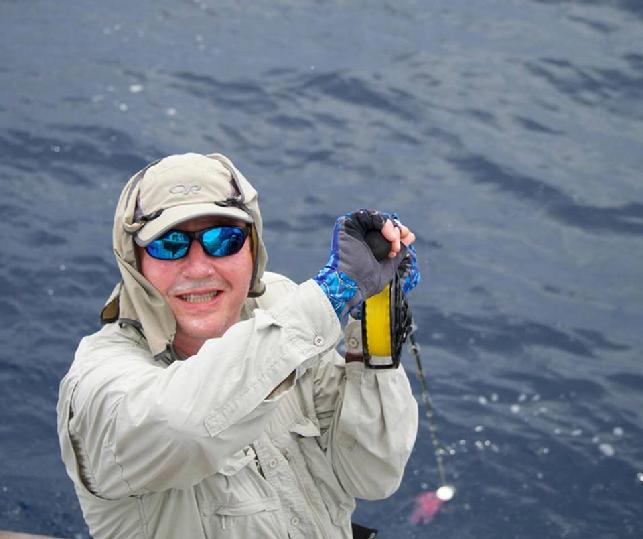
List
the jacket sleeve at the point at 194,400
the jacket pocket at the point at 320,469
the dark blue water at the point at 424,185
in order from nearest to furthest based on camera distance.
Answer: the jacket sleeve at the point at 194,400
the jacket pocket at the point at 320,469
the dark blue water at the point at 424,185

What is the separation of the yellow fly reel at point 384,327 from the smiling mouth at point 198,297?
52cm

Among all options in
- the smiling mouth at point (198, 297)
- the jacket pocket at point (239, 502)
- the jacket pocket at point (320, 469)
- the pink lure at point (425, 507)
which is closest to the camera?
the jacket pocket at point (239, 502)

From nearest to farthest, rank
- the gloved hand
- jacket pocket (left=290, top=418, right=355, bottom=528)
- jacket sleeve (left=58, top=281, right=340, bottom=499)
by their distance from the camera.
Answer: jacket sleeve (left=58, top=281, right=340, bottom=499), the gloved hand, jacket pocket (left=290, top=418, right=355, bottom=528)

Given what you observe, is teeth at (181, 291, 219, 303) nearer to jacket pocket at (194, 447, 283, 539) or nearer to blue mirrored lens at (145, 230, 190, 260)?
blue mirrored lens at (145, 230, 190, 260)

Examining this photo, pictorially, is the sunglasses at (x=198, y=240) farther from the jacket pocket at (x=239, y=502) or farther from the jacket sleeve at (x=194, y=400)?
the jacket pocket at (x=239, y=502)

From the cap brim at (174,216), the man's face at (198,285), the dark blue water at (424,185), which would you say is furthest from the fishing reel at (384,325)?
the dark blue water at (424,185)

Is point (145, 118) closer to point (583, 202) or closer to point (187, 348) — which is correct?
point (583, 202)

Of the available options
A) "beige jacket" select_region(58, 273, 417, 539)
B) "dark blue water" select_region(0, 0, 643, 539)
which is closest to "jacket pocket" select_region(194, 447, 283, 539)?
"beige jacket" select_region(58, 273, 417, 539)

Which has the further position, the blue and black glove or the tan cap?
the tan cap

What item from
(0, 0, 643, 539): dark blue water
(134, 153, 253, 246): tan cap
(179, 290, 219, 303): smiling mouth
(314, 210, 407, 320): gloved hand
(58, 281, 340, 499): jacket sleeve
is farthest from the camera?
(0, 0, 643, 539): dark blue water

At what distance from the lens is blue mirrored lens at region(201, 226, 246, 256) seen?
143 inches

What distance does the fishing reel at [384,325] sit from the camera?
147 inches

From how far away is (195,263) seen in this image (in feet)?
11.9

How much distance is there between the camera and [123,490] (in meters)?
3.20
